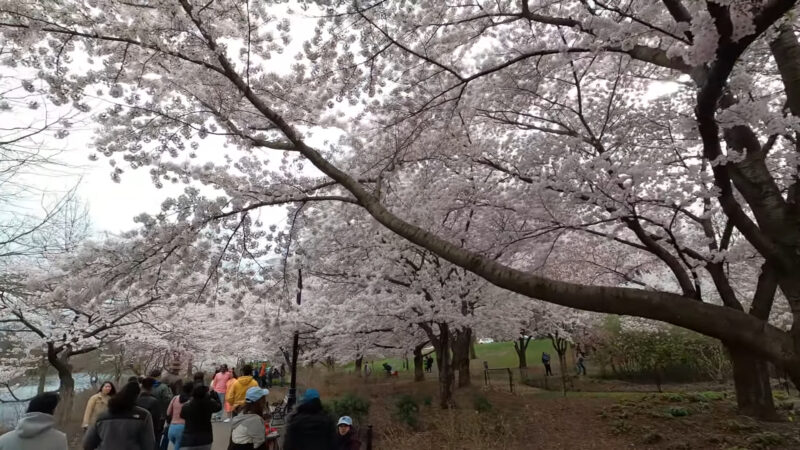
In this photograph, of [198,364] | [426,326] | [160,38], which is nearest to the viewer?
[160,38]

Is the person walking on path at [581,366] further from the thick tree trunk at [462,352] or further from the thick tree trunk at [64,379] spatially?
the thick tree trunk at [64,379]

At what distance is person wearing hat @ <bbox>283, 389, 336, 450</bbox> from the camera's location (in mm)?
3771

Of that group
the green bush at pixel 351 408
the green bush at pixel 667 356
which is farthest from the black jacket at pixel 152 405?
the green bush at pixel 667 356

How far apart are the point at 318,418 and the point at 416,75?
525 centimetres

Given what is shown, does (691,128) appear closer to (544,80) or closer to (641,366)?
(544,80)

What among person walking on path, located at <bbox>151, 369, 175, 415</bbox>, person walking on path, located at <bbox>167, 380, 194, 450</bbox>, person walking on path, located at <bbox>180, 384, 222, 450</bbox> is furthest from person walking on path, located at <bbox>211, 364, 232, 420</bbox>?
person walking on path, located at <bbox>180, 384, 222, 450</bbox>

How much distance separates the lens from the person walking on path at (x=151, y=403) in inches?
213

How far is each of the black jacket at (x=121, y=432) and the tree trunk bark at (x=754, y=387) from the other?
949cm

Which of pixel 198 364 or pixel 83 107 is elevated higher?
pixel 83 107

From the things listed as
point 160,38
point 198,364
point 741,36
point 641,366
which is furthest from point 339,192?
point 198,364

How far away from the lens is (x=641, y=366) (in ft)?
56.4

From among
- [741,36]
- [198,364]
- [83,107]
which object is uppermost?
[83,107]

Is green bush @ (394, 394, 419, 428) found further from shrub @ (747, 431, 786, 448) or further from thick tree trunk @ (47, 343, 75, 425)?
thick tree trunk @ (47, 343, 75, 425)

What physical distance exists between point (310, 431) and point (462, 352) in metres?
10.1
